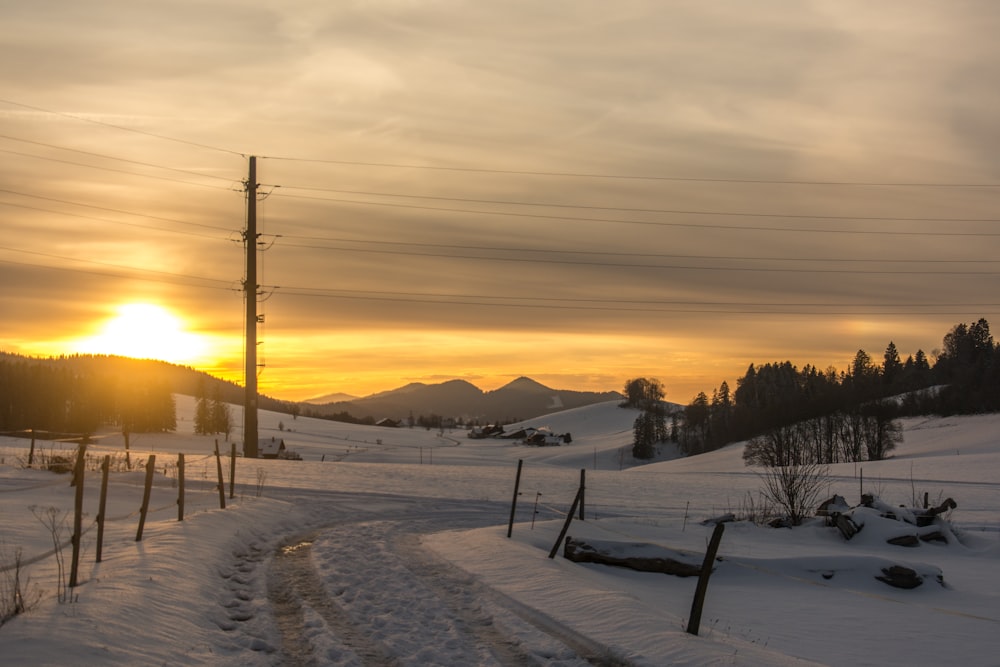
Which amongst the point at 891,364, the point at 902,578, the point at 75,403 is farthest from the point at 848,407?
the point at 75,403

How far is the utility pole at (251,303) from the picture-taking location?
44250mm

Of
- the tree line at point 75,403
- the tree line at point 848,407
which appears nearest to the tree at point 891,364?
the tree line at point 848,407

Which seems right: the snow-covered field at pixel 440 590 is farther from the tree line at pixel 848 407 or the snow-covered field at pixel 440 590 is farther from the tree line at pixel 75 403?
the tree line at pixel 75 403

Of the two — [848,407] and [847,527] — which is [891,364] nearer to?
[848,407]

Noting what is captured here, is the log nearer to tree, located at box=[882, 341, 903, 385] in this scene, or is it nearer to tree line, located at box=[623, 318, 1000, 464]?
tree line, located at box=[623, 318, 1000, 464]

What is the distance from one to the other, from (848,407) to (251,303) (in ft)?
331

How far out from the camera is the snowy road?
10.9 m

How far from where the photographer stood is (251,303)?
146 feet

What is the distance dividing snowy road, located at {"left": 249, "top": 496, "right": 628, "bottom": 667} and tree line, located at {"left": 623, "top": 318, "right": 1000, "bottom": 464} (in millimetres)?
58299

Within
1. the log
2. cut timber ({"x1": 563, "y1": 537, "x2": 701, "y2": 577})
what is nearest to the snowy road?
→ cut timber ({"x1": 563, "y1": 537, "x2": 701, "y2": 577})

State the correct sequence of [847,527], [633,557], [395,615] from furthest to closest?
[847,527], [633,557], [395,615]

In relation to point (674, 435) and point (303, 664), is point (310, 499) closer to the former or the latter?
point (303, 664)

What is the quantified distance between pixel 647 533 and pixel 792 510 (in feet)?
25.5

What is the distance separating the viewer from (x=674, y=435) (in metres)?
188
